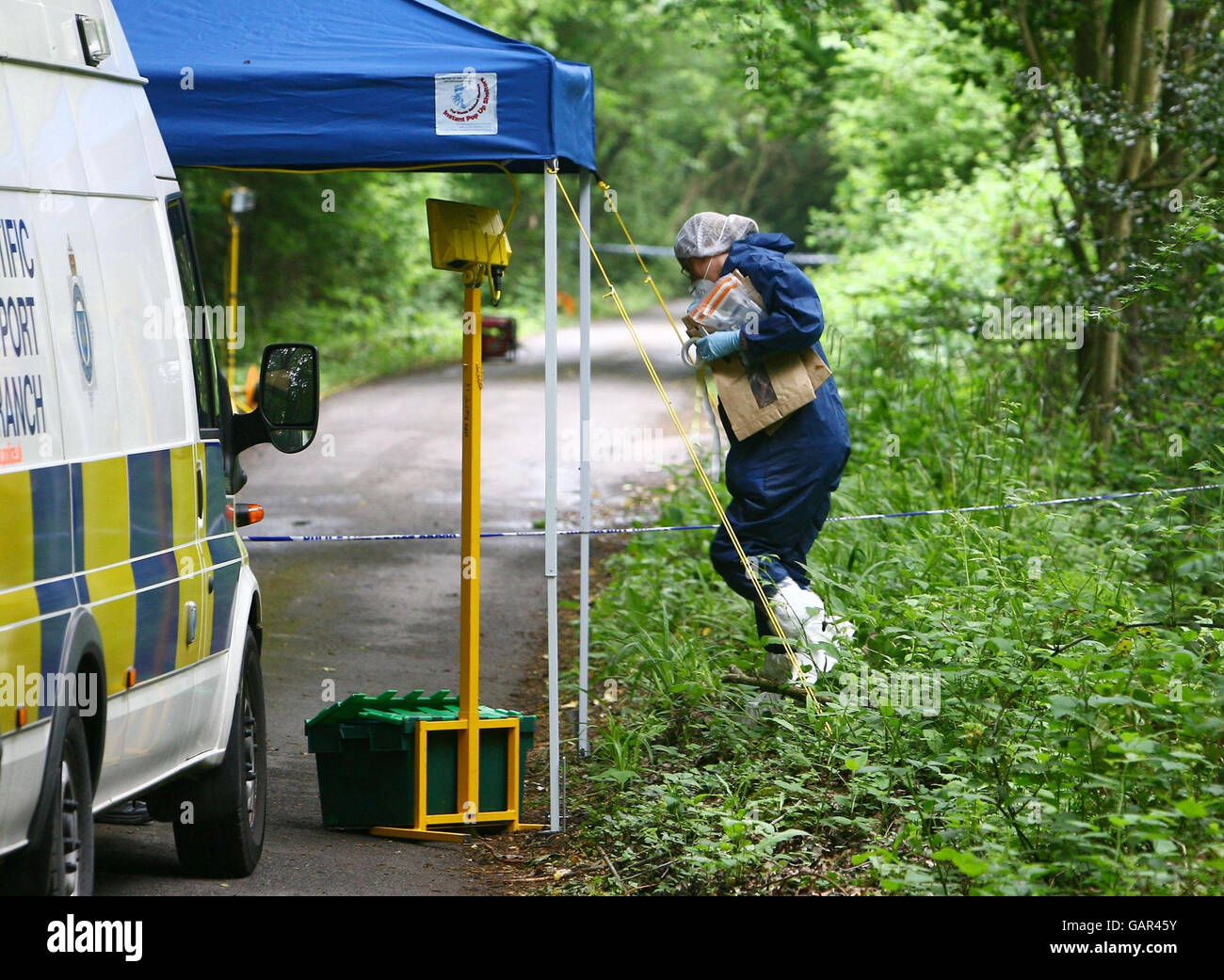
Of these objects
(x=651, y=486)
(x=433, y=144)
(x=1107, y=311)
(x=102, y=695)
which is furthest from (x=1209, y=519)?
(x=651, y=486)

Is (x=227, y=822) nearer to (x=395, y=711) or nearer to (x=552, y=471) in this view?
(x=395, y=711)

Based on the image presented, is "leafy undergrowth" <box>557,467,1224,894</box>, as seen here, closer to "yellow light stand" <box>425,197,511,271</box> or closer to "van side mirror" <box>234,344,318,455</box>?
"van side mirror" <box>234,344,318,455</box>

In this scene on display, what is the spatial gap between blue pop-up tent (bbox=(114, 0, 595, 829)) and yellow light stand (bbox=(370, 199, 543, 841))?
20 centimetres

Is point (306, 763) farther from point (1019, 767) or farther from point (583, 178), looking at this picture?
point (1019, 767)

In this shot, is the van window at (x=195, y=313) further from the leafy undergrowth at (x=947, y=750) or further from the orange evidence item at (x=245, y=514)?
the leafy undergrowth at (x=947, y=750)

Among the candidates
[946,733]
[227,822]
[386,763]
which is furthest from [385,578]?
[946,733]

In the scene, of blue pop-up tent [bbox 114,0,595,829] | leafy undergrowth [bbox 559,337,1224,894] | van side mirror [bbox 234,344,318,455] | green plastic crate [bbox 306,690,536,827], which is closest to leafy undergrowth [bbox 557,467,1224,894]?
leafy undergrowth [bbox 559,337,1224,894]

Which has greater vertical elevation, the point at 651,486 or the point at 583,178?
the point at 583,178

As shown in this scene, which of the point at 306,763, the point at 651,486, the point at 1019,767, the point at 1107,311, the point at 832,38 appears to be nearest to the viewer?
the point at 1019,767

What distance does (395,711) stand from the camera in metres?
6.20

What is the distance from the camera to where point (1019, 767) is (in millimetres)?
4992

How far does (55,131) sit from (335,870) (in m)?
2.66

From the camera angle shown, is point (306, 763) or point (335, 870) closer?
point (335, 870)

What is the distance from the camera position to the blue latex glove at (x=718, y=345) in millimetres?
6629
